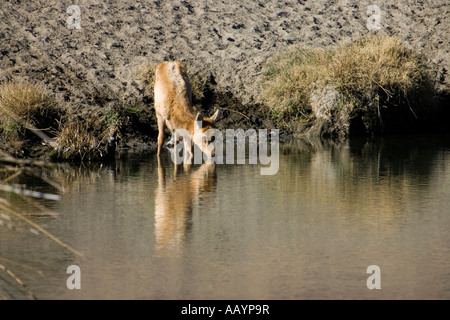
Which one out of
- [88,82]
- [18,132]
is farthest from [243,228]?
[88,82]

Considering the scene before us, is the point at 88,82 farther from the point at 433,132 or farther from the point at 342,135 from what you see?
the point at 433,132

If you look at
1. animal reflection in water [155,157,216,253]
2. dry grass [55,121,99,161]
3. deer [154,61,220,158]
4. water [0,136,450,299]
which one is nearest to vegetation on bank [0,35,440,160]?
dry grass [55,121,99,161]

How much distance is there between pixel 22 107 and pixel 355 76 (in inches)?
299

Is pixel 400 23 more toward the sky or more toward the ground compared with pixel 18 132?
more toward the sky

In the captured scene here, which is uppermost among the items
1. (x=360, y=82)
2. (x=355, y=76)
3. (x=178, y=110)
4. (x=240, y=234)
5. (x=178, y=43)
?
(x=178, y=43)

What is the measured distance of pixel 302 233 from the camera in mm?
8430

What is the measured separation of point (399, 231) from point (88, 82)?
36.9ft

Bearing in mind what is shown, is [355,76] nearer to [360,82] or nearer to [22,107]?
[360,82]

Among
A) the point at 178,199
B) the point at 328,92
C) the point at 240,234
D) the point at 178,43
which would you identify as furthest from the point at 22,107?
the point at 240,234

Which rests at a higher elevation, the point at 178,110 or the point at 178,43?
the point at 178,43

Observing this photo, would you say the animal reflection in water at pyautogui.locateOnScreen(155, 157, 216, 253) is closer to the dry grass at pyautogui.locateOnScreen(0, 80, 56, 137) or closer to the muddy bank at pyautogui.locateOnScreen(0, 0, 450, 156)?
the dry grass at pyautogui.locateOnScreen(0, 80, 56, 137)

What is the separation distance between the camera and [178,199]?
1029 centimetres

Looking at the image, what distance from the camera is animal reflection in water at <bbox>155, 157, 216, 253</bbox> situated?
8336 millimetres
